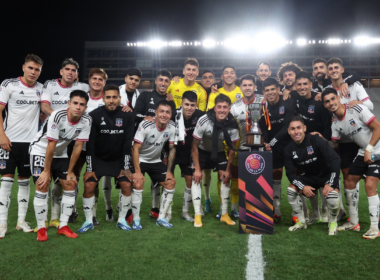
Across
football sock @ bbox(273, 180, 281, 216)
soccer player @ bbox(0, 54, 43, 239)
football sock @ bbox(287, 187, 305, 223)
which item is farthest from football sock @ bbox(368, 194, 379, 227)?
soccer player @ bbox(0, 54, 43, 239)

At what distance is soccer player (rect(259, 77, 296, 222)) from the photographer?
4387 millimetres

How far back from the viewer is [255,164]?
3.71 m

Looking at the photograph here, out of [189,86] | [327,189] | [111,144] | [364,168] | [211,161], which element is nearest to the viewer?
[327,189]

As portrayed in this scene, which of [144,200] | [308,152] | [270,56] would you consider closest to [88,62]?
[270,56]

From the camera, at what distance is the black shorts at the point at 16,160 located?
12.6ft

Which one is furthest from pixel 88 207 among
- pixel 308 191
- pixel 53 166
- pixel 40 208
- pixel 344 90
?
pixel 344 90

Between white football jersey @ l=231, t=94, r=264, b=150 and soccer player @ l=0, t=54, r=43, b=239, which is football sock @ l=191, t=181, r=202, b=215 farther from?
soccer player @ l=0, t=54, r=43, b=239

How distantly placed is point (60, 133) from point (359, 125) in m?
3.70

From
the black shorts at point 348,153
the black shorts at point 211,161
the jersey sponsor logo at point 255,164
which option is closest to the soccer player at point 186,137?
the black shorts at point 211,161

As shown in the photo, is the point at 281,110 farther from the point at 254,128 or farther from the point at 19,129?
the point at 19,129

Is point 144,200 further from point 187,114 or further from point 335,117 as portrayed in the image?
point 335,117

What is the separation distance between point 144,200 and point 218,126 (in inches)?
102

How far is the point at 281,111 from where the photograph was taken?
175 inches

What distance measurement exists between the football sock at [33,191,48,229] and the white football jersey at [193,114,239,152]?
210 cm
